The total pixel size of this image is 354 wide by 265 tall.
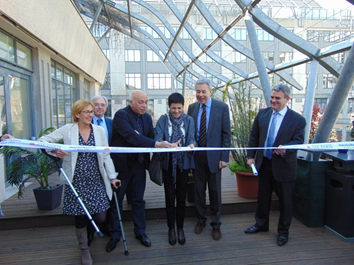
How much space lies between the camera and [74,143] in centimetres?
243

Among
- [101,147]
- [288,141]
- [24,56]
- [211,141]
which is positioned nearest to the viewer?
[101,147]

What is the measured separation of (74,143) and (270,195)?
2392 millimetres

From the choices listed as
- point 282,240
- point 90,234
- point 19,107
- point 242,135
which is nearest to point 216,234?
point 282,240

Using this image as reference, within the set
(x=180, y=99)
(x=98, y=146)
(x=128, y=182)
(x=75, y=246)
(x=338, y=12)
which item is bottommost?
(x=75, y=246)

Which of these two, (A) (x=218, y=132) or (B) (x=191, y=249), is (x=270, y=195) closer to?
(A) (x=218, y=132)

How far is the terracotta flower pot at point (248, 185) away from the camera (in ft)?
12.7

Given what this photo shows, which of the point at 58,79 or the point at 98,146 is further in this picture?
the point at 58,79

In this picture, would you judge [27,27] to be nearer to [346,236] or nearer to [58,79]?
[58,79]

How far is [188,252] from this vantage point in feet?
9.08

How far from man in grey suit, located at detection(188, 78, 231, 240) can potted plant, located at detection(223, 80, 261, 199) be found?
103cm

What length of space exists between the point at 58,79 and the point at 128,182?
5539 mm

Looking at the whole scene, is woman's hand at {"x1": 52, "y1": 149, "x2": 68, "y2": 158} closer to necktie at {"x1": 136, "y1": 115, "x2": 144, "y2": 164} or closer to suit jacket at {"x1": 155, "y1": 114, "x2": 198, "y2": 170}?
necktie at {"x1": 136, "y1": 115, "x2": 144, "y2": 164}

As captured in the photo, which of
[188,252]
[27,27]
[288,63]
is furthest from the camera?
[288,63]

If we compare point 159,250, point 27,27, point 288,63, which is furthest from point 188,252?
point 288,63
